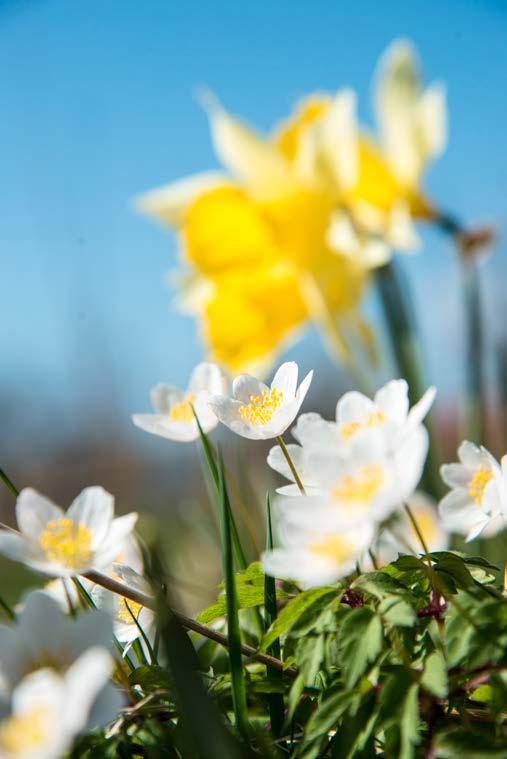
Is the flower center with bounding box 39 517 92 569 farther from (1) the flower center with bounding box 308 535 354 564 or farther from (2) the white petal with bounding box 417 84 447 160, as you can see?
(2) the white petal with bounding box 417 84 447 160

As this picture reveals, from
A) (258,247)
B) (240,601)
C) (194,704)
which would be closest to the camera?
(194,704)

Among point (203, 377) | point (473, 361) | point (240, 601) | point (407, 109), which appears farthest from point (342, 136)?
point (240, 601)

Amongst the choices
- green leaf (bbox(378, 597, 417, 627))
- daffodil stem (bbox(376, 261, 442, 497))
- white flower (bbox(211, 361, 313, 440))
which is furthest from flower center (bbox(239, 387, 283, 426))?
daffodil stem (bbox(376, 261, 442, 497))

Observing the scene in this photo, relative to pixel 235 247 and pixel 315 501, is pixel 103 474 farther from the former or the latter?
pixel 315 501

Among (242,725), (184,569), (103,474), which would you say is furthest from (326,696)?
(103,474)

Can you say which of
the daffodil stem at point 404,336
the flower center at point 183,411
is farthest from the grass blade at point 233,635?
the daffodil stem at point 404,336

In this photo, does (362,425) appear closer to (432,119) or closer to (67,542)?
(67,542)

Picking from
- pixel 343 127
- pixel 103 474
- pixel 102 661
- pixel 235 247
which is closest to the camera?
pixel 102 661
